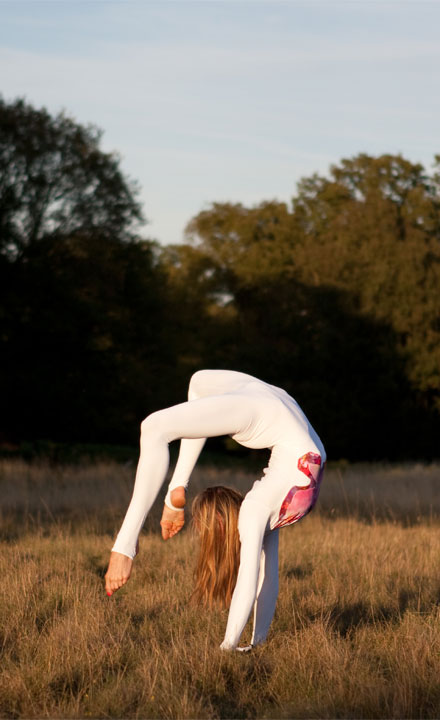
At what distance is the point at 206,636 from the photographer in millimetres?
4883

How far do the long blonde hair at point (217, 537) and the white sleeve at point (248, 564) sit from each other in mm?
382

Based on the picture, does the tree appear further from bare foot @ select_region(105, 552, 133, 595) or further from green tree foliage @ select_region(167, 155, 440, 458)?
bare foot @ select_region(105, 552, 133, 595)

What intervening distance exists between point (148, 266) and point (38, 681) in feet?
98.8

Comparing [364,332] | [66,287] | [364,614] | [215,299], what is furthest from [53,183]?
[364,614]

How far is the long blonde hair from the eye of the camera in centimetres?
481

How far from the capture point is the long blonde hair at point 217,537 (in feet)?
15.8

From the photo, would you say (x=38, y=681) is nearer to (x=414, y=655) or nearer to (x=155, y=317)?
(x=414, y=655)

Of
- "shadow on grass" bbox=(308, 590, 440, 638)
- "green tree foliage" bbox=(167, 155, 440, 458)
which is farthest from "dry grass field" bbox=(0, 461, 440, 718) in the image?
"green tree foliage" bbox=(167, 155, 440, 458)

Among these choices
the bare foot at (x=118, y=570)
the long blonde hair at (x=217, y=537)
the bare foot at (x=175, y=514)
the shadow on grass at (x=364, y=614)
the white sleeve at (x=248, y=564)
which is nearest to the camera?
the bare foot at (x=118, y=570)

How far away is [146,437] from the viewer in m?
4.04

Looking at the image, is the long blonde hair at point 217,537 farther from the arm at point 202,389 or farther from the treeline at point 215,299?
the treeline at point 215,299

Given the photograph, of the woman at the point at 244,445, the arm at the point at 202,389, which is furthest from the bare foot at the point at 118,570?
the arm at the point at 202,389

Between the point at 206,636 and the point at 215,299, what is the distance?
44.5 metres

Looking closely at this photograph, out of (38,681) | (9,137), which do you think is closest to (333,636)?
(38,681)
